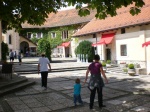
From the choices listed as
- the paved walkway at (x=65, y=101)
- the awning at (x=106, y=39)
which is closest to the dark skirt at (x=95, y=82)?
the paved walkway at (x=65, y=101)

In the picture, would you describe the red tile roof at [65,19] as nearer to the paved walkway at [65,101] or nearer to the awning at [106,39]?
the awning at [106,39]

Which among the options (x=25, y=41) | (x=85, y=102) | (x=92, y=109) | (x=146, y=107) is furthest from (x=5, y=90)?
(x=25, y=41)

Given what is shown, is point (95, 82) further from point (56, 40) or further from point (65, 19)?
point (56, 40)

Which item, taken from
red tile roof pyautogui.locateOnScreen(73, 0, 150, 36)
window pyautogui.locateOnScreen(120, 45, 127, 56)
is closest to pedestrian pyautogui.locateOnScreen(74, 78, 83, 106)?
red tile roof pyautogui.locateOnScreen(73, 0, 150, 36)

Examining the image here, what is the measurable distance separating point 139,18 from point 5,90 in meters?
17.0

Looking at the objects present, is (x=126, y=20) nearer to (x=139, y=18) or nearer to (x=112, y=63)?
(x=139, y=18)

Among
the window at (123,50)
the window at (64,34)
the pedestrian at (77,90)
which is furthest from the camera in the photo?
the window at (64,34)

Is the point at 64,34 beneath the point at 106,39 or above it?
above

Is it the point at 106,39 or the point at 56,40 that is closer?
the point at 106,39

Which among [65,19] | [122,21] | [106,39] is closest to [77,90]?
[122,21]

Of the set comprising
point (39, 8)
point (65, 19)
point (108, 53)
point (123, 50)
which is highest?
point (65, 19)

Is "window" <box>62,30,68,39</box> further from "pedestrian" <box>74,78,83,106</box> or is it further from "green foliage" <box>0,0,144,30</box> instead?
"pedestrian" <box>74,78,83,106</box>

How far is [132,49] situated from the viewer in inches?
923

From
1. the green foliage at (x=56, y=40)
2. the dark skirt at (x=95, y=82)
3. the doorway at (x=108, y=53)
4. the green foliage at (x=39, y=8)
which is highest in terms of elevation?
the green foliage at (x=56, y=40)
